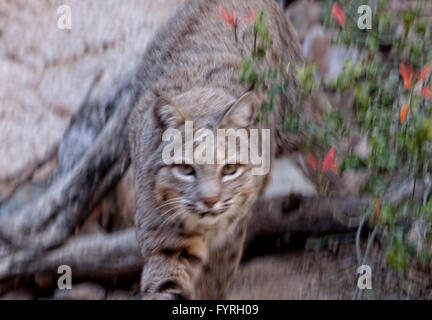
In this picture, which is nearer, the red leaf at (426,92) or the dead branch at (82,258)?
the red leaf at (426,92)

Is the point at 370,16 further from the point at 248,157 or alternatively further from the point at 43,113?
the point at 43,113

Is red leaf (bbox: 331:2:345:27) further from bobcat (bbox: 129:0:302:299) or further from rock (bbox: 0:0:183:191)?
rock (bbox: 0:0:183:191)

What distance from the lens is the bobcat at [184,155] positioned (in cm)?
367

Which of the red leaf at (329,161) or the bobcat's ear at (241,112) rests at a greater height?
the bobcat's ear at (241,112)

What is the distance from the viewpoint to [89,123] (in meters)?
4.45

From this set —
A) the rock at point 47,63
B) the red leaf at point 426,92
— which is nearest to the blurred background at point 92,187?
the rock at point 47,63

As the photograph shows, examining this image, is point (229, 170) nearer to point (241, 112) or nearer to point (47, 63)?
point (241, 112)

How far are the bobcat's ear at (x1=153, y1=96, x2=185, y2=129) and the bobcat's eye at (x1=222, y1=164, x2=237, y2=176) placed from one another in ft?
1.12

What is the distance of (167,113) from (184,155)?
0.25 meters

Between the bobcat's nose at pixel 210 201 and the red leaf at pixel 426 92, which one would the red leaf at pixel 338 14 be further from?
the bobcat's nose at pixel 210 201

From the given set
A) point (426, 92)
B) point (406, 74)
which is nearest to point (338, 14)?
point (406, 74)

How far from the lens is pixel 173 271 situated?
3.72 metres
